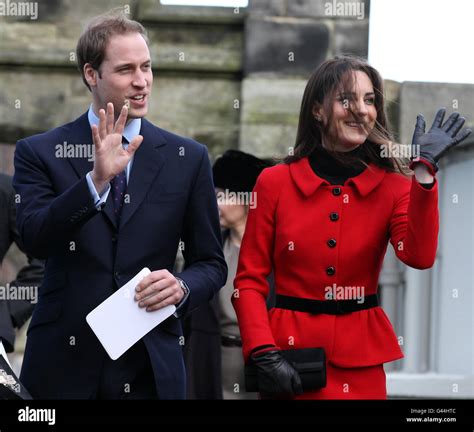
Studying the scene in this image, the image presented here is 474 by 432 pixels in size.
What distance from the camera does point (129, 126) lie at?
511 cm

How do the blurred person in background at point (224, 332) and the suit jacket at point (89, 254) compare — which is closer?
the suit jacket at point (89, 254)

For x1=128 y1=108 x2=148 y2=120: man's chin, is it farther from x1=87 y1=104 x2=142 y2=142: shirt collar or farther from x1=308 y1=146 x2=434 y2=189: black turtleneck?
x1=308 y1=146 x2=434 y2=189: black turtleneck

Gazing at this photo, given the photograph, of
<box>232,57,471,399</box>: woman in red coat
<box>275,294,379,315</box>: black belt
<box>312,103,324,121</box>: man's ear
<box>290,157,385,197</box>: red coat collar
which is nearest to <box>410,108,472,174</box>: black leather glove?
<box>232,57,471,399</box>: woman in red coat

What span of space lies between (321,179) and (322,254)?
29 cm

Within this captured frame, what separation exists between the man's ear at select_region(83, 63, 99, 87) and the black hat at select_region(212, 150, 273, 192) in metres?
2.62

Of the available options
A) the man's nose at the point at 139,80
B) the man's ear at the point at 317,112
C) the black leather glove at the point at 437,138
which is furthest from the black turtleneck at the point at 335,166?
the man's nose at the point at 139,80

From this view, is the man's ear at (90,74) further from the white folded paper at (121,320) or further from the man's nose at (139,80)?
the white folded paper at (121,320)

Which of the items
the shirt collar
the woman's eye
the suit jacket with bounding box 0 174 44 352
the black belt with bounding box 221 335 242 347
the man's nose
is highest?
the man's nose

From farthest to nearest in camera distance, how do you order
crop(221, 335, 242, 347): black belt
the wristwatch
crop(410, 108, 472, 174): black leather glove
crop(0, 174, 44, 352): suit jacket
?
crop(221, 335, 242, 347): black belt, crop(0, 174, 44, 352): suit jacket, the wristwatch, crop(410, 108, 472, 174): black leather glove

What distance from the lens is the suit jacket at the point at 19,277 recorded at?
6.77 m

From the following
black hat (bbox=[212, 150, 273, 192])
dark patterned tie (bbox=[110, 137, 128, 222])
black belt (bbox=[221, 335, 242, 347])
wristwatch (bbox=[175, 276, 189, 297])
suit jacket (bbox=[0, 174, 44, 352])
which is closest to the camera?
wristwatch (bbox=[175, 276, 189, 297])

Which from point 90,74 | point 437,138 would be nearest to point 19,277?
point 90,74

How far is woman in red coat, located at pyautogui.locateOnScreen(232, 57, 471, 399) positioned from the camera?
4887 mm

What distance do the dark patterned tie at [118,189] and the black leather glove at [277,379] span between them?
0.72m
